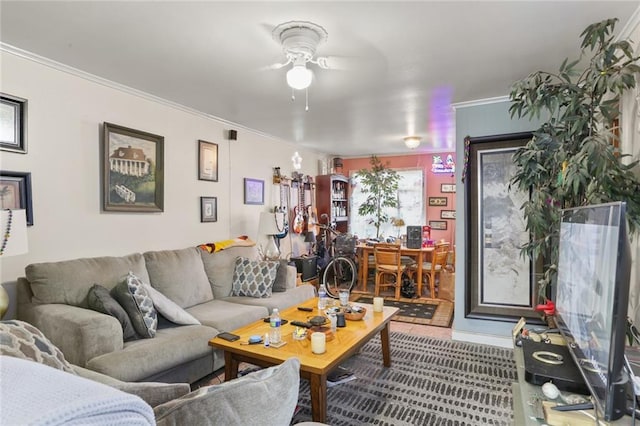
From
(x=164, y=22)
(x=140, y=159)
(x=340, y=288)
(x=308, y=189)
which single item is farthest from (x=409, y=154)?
(x=164, y=22)

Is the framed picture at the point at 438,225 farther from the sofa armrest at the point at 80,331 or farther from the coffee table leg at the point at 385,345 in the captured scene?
the sofa armrest at the point at 80,331

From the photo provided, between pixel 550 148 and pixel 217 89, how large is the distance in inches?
103

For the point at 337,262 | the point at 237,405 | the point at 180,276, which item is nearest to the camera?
the point at 237,405

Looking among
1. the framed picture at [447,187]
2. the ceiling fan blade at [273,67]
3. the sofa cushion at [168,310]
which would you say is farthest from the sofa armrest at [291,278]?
the framed picture at [447,187]

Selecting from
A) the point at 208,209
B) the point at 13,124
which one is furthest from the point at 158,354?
the point at 208,209

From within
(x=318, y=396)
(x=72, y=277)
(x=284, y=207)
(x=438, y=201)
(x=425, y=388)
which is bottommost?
(x=425, y=388)

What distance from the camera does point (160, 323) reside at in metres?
2.69

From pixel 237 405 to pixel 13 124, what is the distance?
8.77 ft

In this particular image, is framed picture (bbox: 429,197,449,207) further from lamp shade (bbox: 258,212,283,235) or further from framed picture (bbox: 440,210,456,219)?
lamp shade (bbox: 258,212,283,235)

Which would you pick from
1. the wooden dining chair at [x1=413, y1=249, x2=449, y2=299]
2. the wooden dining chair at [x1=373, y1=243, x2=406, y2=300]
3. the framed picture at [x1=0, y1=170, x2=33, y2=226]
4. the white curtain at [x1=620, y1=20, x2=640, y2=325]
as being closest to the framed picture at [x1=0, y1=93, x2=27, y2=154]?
the framed picture at [x1=0, y1=170, x2=33, y2=226]

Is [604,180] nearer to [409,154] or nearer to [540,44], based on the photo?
[540,44]

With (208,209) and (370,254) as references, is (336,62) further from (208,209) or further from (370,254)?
(370,254)

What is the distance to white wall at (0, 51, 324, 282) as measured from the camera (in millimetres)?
2469

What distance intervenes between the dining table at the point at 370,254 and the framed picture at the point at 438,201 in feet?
3.83
